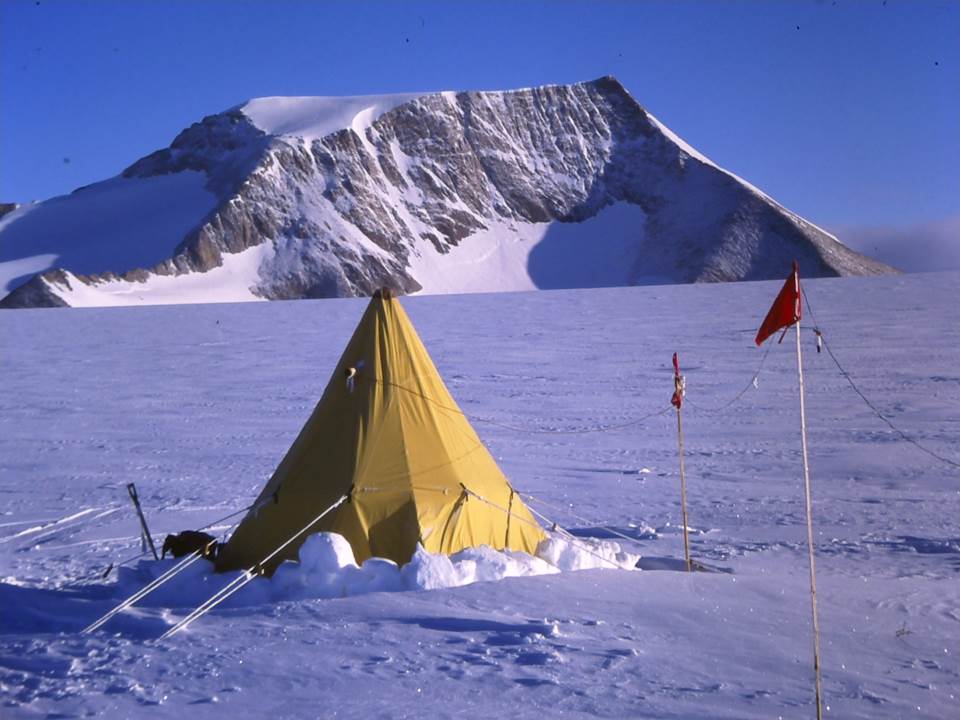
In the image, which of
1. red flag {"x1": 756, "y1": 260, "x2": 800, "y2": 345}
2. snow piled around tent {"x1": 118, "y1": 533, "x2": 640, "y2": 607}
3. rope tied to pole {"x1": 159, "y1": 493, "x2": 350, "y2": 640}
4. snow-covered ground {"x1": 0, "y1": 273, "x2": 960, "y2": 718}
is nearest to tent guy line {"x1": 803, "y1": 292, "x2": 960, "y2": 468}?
snow-covered ground {"x1": 0, "y1": 273, "x2": 960, "y2": 718}

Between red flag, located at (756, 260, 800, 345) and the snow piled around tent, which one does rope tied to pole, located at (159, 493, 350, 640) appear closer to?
the snow piled around tent

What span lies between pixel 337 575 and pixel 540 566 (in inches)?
61.4

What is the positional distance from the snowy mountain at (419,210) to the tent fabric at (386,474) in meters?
83.0

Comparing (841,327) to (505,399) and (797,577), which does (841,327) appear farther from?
(797,577)

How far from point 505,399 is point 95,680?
1325 cm

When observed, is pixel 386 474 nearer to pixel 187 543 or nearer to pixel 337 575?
pixel 337 575

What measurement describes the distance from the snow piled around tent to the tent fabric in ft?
0.88

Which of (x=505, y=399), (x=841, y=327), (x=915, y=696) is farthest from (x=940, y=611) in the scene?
(x=841, y=327)

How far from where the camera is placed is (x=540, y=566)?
779 centimetres

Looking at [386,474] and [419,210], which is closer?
[386,474]

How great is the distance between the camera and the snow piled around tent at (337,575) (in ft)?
23.3

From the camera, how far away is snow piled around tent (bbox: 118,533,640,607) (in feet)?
23.3

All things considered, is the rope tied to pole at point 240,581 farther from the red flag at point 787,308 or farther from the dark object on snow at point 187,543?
the red flag at point 787,308

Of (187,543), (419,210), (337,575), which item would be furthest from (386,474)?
(419,210)
